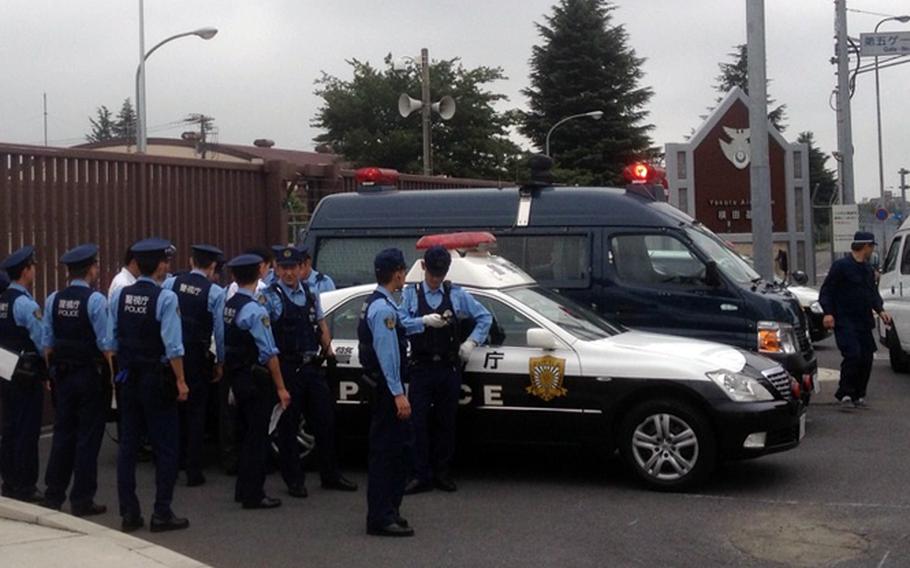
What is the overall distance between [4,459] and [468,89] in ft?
122

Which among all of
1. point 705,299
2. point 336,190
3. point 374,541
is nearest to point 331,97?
point 336,190

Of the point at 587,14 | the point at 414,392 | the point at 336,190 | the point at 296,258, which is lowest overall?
the point at 414,392

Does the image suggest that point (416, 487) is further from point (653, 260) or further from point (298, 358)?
point (653, 260)

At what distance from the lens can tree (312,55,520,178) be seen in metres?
43.8

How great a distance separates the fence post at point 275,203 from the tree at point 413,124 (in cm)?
2751

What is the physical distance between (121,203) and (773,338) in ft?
22.8

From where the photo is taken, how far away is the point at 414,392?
8586mm

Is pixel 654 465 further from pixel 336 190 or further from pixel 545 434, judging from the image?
pixel 336 190

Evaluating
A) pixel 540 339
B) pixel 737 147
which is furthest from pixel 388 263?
pixel 737 147

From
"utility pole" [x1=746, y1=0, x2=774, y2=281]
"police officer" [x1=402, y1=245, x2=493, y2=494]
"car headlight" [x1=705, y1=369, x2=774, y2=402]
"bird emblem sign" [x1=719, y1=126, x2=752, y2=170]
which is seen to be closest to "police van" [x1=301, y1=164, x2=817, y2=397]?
"car headlight" [x1=705, y1=369, x2=774, y2=402]

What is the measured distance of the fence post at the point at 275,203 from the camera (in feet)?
50.9

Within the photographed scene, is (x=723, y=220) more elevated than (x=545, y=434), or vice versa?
(x=723, y=220)

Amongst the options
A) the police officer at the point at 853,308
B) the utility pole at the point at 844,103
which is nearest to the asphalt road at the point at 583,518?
the police officer at the point at 853,308

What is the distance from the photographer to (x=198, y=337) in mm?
9203
